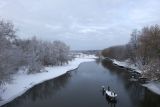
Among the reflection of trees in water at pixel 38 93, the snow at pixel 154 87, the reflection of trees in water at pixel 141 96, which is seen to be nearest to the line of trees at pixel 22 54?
the reflection of trees in water at pixel 38 93

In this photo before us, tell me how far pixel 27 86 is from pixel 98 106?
1624cm

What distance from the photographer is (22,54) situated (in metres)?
52.2

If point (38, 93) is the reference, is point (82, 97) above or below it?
above

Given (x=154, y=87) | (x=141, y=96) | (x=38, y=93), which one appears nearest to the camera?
(x=141, y=96)

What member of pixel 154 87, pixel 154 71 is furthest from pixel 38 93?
pixel 154 71

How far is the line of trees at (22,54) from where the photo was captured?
91.9 feet

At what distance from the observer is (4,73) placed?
86.6 feet

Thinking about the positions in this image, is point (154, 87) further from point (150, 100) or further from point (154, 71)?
point (150, 100)

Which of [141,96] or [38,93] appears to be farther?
[38,93]

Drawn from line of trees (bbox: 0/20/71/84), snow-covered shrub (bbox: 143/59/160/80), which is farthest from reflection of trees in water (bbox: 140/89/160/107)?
line of trees (bbox: 0/20/71/84)

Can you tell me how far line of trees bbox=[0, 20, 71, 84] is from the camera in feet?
91.9

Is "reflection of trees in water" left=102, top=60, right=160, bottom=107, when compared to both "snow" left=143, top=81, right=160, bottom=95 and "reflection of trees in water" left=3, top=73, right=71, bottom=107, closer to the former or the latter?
"snow" left=143, top=81, right=160, bottom=95

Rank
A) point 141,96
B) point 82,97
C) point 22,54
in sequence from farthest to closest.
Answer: point 22,54, point 141,96, point 82,97

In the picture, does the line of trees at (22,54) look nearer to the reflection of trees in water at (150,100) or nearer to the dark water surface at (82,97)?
the dark water surface at (82,97)
